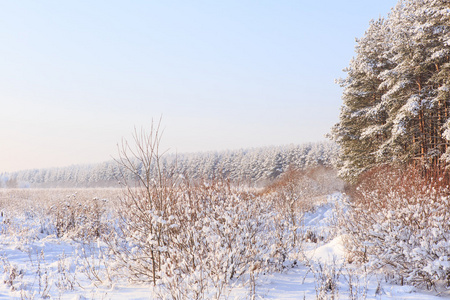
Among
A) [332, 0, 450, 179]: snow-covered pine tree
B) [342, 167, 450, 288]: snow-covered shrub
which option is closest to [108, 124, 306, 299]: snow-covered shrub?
[342, 167, 450, 288]: snow-covered shrub

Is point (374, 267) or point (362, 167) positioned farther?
point (362, 167)

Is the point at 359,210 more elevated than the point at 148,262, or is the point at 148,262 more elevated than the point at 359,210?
the point at 359,210

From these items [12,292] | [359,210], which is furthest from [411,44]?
[12,292]

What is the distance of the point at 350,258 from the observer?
6363 mm

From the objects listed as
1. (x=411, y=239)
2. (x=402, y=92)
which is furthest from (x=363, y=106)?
(x=411, y=239)

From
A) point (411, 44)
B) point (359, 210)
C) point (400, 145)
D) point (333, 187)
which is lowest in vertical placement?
point (333, 187)

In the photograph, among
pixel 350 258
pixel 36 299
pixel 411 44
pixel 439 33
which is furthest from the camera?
pixel 411 44

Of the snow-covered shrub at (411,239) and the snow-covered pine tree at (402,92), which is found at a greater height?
the snow-covered pine tree at (402,92)

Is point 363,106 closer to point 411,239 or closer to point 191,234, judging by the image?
point 411,239

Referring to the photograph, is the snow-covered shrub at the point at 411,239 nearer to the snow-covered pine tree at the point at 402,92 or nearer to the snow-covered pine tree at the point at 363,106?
the snow-covered pine tree at the point at 402,92

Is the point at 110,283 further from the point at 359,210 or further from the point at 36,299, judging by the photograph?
the point at 359,210

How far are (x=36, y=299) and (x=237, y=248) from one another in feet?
9.73

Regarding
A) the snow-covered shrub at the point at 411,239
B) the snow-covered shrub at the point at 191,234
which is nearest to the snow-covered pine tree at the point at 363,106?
the snow-covered shrub at the point at 411,239

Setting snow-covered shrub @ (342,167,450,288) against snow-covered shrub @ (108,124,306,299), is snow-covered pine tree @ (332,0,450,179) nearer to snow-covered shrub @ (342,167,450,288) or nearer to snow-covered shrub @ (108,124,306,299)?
snow-covered shrub @ (342,167,450,288)
